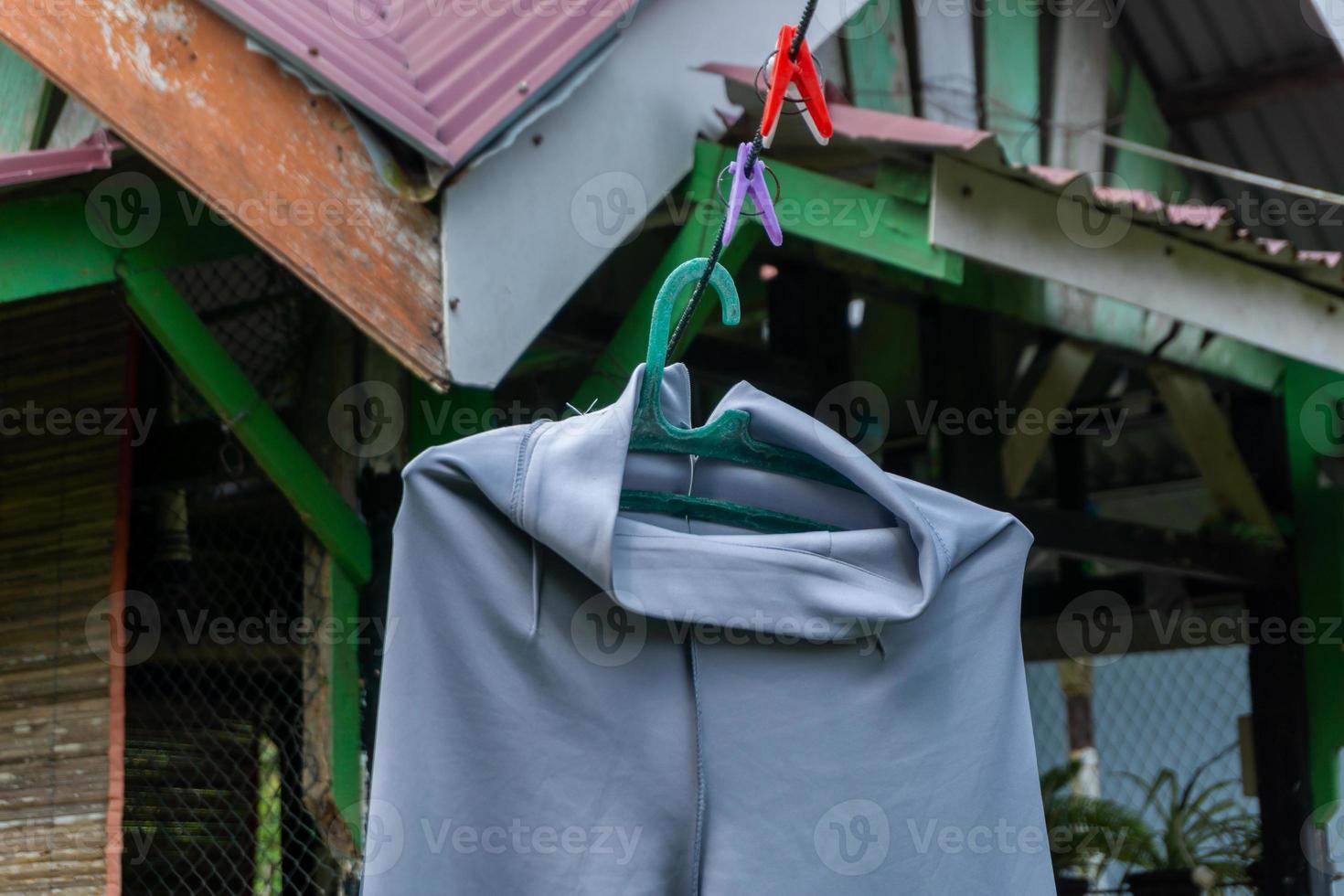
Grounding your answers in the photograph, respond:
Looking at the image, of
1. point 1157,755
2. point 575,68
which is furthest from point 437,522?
point 1157,755

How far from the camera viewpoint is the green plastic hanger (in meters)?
2.04

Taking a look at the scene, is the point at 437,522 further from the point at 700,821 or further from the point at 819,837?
the point at 819,837

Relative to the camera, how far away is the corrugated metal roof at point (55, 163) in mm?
→ 3164

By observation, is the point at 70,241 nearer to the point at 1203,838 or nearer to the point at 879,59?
the point at 879,59

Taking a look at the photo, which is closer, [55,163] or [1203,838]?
[55,163]

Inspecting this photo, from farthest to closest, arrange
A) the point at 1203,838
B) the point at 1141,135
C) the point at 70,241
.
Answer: the point at 1141,135
the point at 1203,838
the point at 70,241

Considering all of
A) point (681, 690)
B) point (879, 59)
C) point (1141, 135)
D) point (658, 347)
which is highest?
point (1141, 135)

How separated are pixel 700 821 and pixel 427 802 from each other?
0.35 meters

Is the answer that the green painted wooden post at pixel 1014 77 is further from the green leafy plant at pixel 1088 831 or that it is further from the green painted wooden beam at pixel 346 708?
the green painted wooden beam at pixel 346 708

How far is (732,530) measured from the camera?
2.10 meters

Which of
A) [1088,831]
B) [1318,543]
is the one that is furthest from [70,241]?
[1088,831]

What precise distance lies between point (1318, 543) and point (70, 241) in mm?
4368

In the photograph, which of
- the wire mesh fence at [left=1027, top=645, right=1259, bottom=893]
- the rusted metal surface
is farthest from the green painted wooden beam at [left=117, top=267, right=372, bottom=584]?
the wire mesh fence at [left=1027, top=645, right=1259, bottom=893]

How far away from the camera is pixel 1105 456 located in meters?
8.95
